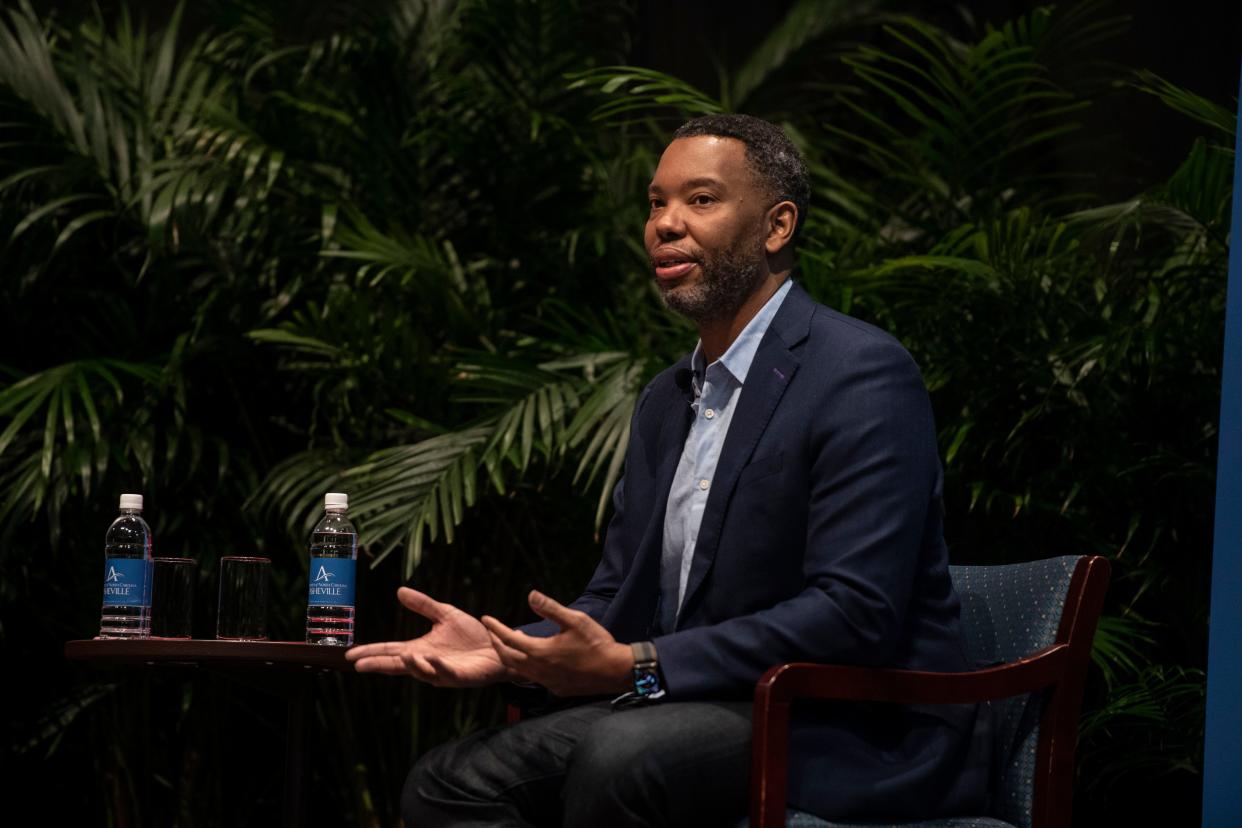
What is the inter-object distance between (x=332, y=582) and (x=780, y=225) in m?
0.87

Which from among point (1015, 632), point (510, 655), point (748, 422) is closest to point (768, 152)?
point (748, 422)

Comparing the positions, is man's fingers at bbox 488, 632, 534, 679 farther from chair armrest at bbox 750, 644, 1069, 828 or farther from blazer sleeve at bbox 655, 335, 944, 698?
chair armrest at bbox 750, 644, 1069, 828

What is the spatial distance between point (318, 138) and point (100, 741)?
180cm

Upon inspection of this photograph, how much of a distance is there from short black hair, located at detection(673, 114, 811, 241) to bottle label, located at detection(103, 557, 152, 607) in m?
1.06

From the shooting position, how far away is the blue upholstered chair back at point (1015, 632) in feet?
6.73

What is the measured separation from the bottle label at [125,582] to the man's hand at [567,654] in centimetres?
75

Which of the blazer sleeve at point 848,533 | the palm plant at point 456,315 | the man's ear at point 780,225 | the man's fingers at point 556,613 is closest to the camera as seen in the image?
the man's fingers at point 556,613

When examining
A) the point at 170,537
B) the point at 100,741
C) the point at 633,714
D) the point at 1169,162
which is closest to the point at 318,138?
the point at 170,537

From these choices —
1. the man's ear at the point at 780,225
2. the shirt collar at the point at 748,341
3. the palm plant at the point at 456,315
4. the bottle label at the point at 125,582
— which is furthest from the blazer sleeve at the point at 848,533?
the palm plant at the point at 456,315

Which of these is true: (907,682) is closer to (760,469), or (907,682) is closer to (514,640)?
(760,469)

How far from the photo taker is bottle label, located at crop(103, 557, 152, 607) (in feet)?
7.50

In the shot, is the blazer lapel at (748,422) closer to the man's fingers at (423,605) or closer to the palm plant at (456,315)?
the man's fingers at (423,605)

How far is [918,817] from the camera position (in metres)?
1.93

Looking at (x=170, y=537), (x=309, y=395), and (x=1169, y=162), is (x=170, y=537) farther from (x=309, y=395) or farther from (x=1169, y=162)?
(x=1169, y=162)
